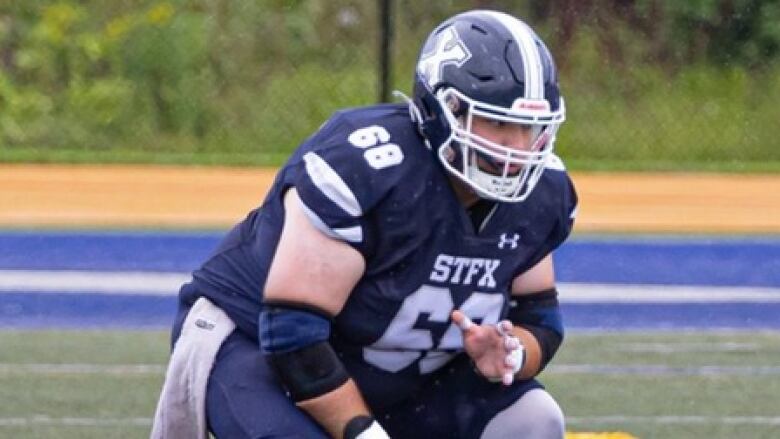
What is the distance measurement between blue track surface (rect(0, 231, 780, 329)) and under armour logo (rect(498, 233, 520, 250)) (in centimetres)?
441

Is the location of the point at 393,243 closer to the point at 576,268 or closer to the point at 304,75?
the point at 576,268

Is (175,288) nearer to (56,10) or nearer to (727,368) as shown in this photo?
(727,368)

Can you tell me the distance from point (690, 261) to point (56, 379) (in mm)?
4193

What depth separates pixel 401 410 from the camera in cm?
368

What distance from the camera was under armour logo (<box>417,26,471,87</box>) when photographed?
11.4 ft

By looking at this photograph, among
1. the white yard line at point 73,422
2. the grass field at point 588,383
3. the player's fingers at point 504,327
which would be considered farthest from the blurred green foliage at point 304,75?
the player's fingers at point 504,327

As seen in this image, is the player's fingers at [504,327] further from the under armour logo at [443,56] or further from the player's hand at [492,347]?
the under armour logo at [443,56]

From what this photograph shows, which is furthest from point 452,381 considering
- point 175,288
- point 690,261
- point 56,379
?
point 690,261

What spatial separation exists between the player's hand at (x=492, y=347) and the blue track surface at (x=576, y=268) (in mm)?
4445

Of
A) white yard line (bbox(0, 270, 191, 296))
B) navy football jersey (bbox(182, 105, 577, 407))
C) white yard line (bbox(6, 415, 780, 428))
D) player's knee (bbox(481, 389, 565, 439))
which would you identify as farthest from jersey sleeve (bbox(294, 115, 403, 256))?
white yard line (bbox(0, 270, 191, 296))

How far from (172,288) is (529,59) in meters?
5.35

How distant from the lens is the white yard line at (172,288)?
8.62 metres

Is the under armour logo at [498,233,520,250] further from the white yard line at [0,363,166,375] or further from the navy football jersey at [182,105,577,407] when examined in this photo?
the white yard line at [0,363,166,375]

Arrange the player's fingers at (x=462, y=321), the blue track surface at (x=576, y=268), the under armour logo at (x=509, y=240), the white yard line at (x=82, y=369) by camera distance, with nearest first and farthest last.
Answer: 1. the player's fingers at (x=462, y=321)
2. the under armour logo at (x=509, y=240)
3. the white yard line at (x=82, y=369)
4. the blue track surface at (x=576, y=268)
